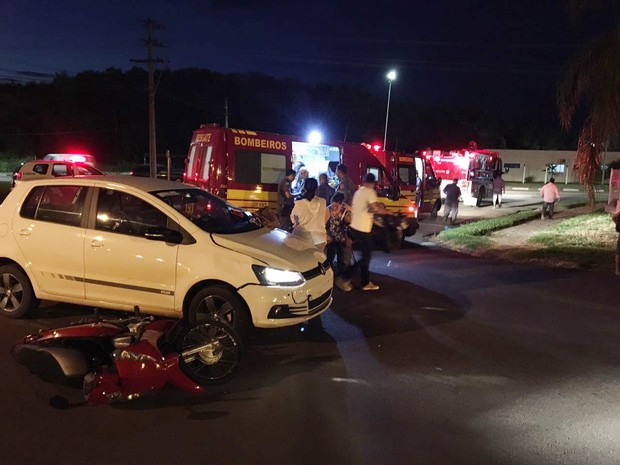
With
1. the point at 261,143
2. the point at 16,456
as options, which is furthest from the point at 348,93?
the point at 16,456

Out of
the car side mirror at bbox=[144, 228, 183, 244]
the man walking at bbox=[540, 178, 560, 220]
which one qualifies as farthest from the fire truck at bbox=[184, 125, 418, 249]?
the man walking at bbox=[540, 178, 560, 220]

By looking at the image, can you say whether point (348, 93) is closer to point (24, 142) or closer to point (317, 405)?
point (24, 142)

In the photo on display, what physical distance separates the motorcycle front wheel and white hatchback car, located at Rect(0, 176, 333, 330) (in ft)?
2.31

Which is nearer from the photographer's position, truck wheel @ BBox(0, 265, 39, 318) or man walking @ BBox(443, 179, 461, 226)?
truck wheel @ BBox(0, 265, 39, 318)

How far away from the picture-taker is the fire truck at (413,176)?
16.9m

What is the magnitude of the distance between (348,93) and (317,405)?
76145mm

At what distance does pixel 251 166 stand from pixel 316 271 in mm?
6842

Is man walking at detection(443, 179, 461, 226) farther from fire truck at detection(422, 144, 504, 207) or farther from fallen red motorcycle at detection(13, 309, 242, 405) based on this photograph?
fallen red motorcycle at detection(13, 309, 242, 405)

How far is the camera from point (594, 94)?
13.6 m

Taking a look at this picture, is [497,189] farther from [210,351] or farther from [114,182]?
[210,351]

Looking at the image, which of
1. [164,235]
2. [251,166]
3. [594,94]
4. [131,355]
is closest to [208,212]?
[164,235]

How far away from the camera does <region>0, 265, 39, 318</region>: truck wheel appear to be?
262 inches

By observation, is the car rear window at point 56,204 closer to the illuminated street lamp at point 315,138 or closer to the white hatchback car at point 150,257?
the white hatchback car at point 150,257

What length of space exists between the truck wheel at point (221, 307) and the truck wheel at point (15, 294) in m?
2.16
